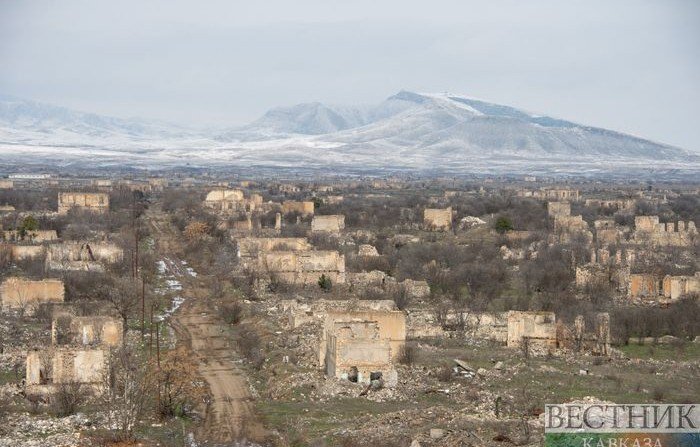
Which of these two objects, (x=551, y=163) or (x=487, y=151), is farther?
(x=487, y=151)

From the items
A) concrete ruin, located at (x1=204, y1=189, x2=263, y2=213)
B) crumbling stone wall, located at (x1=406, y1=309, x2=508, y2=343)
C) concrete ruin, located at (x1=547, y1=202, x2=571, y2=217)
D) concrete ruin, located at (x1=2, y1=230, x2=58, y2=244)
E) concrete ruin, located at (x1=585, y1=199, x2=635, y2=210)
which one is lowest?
concrete ruin, located at (x1=585, y1=199, x2=635, y2=210)

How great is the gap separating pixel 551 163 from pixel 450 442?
452 feet

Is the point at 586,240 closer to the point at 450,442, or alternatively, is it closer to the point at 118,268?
the point at 118,268

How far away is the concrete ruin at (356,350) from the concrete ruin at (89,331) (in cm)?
293

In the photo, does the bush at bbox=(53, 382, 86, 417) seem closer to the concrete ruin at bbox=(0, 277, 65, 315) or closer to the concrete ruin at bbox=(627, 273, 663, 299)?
the concrete ruin at bbox=(0, 277, 65, 315)

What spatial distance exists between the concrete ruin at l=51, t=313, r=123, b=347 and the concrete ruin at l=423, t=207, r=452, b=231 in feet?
84.7

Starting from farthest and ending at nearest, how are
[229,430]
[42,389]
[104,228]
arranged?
[104,228] → [42,389] → [229,430]

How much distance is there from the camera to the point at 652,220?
41562mm

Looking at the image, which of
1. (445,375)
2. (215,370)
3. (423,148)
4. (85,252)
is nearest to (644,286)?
(445,375)

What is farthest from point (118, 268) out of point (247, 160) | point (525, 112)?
point (525, 112)

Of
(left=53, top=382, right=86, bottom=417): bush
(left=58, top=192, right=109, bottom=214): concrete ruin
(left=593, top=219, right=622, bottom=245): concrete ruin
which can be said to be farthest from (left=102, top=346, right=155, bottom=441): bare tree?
(left=58, top=192, right=109, bottom=214): concrete ruin

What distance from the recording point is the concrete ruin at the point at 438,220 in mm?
44062

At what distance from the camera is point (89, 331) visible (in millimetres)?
18375

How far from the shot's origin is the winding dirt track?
14438 millimetres
